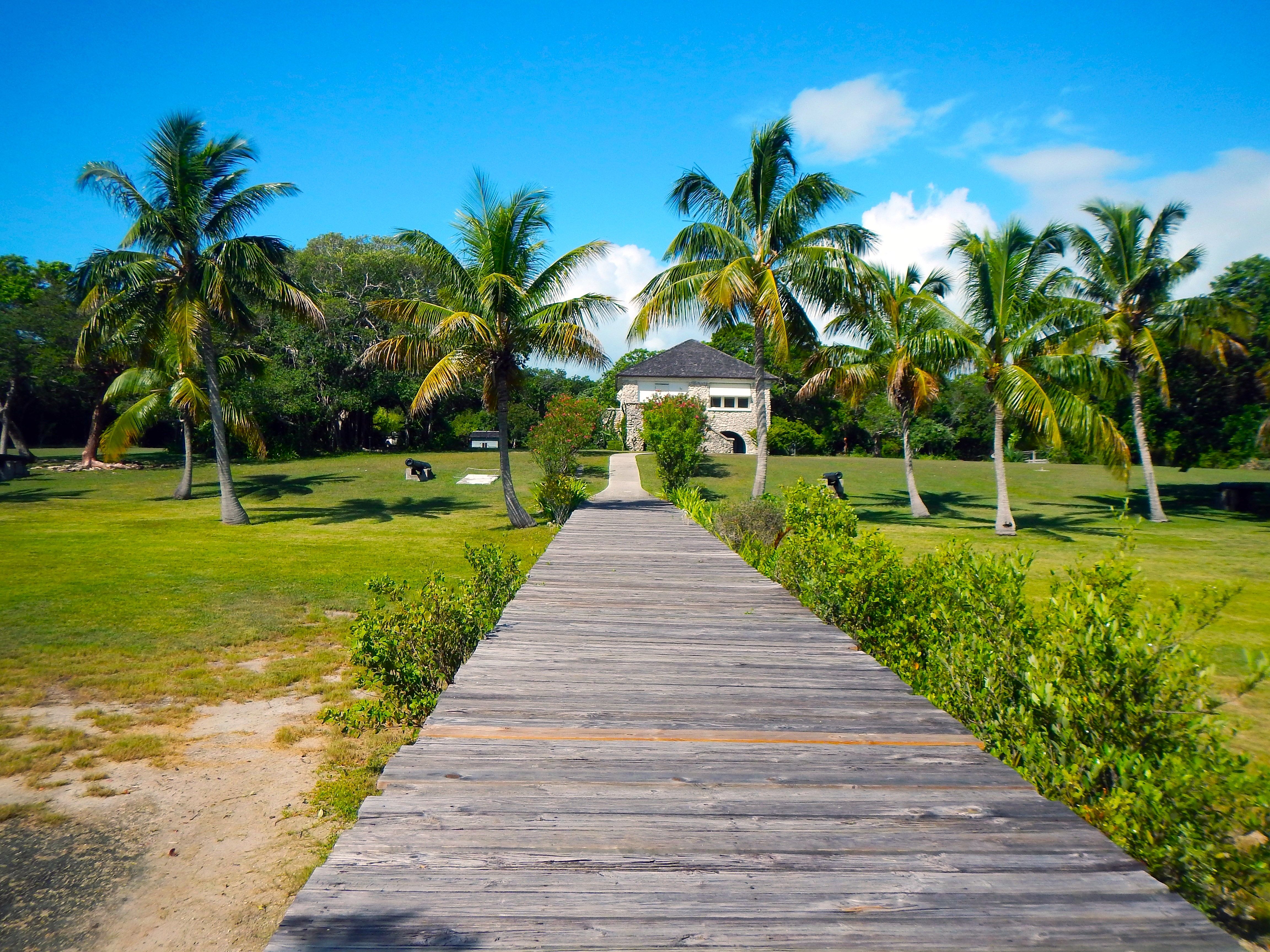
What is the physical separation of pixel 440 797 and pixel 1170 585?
13330mm

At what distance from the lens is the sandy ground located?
3.51m

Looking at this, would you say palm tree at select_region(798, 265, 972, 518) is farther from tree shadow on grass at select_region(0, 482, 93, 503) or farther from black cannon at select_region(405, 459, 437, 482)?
tree shadow on grass at select_region(0, 482, 93, 503)

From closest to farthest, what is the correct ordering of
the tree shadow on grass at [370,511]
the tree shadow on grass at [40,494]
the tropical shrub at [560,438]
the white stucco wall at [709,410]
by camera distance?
1. the tree shadow on grass at [370,511]
2. the tropical shrub at [560,438]
3. the tree shadow on grass at [40,494]
4. the white stucco wall at [709,410]

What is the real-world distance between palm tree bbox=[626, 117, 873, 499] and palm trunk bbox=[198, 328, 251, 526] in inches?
424

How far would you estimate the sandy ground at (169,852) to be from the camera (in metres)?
3.51

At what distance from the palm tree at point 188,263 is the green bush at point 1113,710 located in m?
17.4

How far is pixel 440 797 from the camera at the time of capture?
3.20 meters

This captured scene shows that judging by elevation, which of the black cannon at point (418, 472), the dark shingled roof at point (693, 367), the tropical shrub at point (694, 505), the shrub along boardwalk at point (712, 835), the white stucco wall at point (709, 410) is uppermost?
the dark shingled roof at point (693, 367)

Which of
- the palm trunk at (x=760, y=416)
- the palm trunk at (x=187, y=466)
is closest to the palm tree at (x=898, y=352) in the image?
the palm trunk at (x=760, y=416)

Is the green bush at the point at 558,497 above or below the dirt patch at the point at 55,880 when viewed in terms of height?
above

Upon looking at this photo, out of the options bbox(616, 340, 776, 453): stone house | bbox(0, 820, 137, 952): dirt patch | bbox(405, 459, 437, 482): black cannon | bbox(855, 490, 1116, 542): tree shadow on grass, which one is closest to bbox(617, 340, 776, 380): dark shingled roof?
bbox(616, 340, 776, 453): stone house

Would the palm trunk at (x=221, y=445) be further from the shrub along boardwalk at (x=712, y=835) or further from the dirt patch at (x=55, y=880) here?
the shrub along boardwalk at (x=712, y=835)

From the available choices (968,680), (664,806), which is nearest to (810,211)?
(968,680)

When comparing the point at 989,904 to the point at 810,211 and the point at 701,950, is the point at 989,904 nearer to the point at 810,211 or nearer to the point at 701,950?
the point at 701,950
